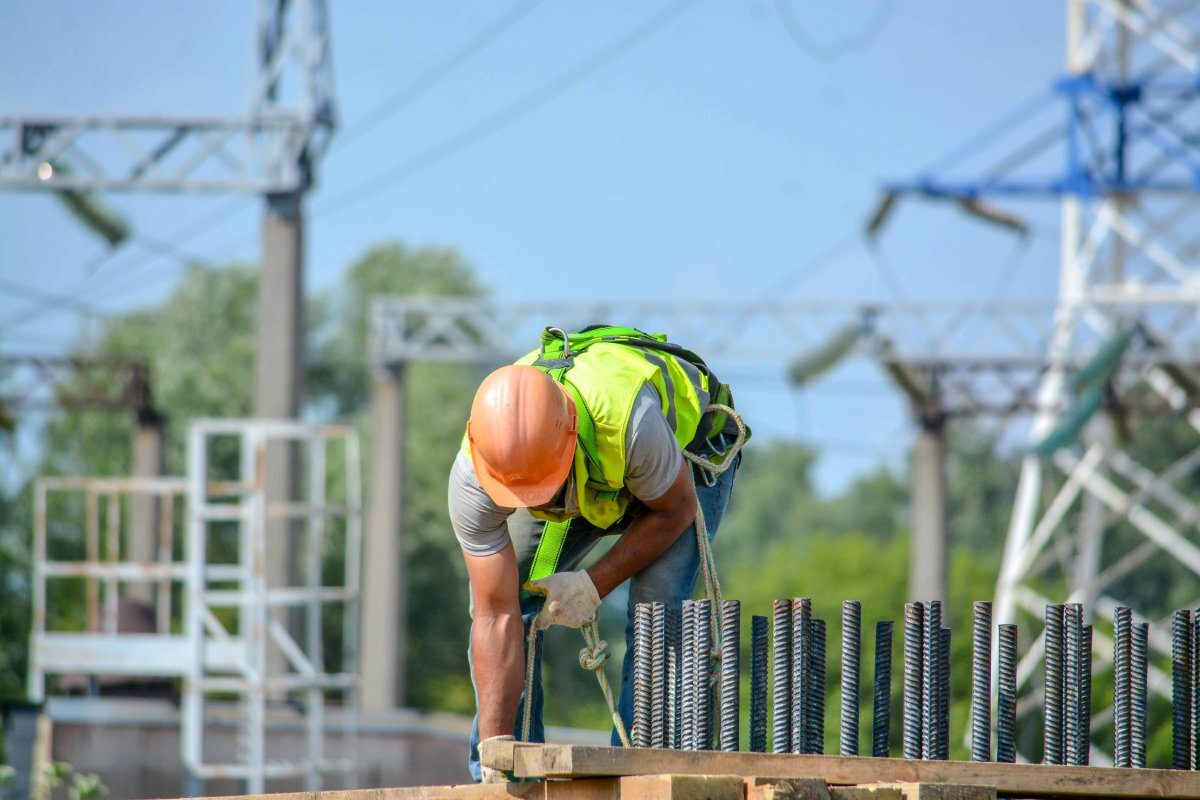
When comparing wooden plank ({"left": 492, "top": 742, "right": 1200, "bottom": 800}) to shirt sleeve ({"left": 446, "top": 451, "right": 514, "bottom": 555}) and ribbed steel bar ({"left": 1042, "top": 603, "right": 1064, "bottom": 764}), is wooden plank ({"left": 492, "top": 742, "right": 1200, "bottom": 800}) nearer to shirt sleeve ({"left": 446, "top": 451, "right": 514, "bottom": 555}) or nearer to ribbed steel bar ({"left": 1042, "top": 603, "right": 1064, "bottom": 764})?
ribbed steel bar ({"left": 1042, "top": 603, "right": 1064, "bottom": 764})

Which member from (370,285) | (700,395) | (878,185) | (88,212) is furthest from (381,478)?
(370,285)

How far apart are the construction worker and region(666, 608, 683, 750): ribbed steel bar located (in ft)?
1.21

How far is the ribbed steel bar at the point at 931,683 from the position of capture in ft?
15.4

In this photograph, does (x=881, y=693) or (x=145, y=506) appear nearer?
(x=881, y=693)

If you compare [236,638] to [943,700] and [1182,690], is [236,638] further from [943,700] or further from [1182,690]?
[1182,690]

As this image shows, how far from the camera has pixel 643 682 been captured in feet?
16.2

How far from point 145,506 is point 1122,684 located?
2033 cm

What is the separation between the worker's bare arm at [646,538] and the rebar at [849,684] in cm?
65

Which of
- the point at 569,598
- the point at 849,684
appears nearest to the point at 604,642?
the point at 569,598

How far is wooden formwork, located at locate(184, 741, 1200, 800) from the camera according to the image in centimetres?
397

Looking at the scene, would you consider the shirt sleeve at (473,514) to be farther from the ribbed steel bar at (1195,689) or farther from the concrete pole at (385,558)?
the concrete pole at (385,558)

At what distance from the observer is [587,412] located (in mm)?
4934

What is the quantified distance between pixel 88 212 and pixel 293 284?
3206mm

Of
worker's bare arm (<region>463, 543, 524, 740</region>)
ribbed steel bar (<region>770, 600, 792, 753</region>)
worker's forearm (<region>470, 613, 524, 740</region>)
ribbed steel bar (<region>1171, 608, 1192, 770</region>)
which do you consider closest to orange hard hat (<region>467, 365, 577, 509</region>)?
Result: worker's bare arm (<region>463, 543, 524, 740</region>)
